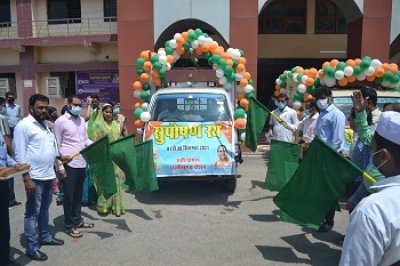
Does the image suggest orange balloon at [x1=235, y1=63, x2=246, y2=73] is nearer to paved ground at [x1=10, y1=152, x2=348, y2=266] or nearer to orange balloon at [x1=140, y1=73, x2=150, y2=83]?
orange balloon at [x1=140, y1=73, x2=150, y2=83]

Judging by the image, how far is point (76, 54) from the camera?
17328mm

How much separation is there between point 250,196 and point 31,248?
3.96 m

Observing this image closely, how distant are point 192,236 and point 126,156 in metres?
1.47

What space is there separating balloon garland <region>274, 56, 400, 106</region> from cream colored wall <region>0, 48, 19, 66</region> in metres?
13.2

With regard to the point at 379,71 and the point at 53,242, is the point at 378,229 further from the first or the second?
the point at 379,71

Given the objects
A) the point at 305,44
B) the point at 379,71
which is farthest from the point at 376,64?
the point at 305,44

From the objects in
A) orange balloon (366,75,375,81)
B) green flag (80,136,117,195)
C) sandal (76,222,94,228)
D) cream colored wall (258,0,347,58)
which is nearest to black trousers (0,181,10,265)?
green flag (80,136,117,195)

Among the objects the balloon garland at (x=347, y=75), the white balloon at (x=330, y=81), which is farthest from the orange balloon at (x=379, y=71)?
the white balloon at (x=330, y=81)

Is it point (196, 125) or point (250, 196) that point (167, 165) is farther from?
point (250, 196)

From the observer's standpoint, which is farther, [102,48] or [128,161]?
[102,48]

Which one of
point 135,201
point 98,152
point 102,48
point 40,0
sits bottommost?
point 135,201

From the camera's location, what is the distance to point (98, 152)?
531cm

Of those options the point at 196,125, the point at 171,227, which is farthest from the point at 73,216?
the point at 196,125

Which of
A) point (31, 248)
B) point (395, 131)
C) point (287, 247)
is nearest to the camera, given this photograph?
point (395, 131)
